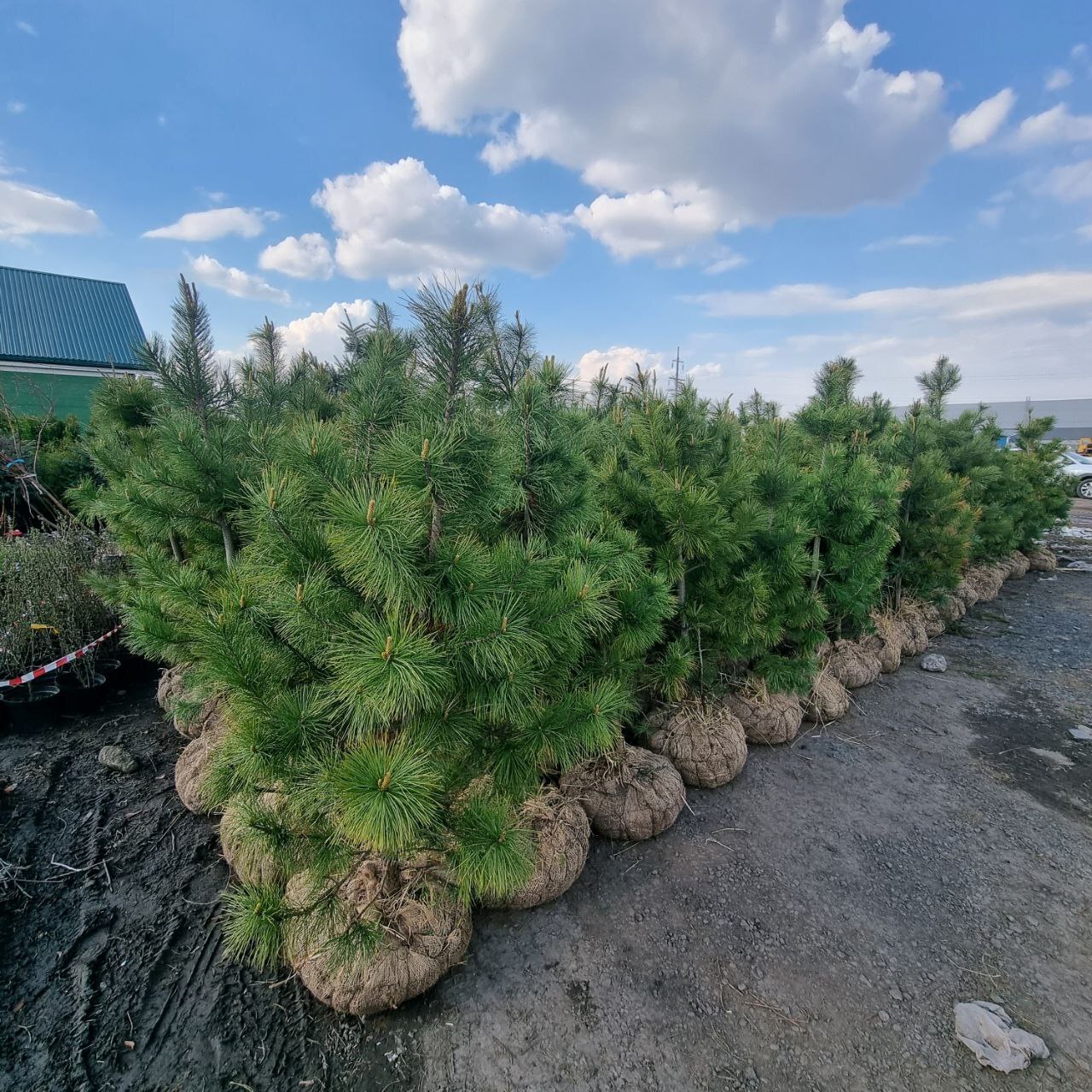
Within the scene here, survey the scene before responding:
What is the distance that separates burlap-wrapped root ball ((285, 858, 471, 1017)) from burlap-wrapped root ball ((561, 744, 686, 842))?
841 mm

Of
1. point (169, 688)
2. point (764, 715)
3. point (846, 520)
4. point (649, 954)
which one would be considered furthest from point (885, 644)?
Result: point (169, 688)

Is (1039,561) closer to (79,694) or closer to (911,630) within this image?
(911,630)

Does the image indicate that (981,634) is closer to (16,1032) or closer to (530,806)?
(530,806)

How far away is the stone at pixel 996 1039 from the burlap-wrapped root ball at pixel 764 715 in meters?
1.76

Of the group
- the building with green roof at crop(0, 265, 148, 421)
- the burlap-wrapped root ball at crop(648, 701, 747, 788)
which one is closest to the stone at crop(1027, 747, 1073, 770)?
the burlap-wrapped root ball at crop(648, 701, 747, 788)

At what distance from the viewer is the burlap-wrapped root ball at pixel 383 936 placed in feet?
5.81

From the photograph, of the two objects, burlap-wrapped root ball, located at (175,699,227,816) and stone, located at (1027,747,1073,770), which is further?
stone, located at (1027,747,1073,770)

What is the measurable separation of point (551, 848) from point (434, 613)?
138cm

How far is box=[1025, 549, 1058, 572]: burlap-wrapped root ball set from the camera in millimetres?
9375

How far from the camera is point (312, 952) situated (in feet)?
5.89

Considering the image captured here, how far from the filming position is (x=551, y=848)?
231cm

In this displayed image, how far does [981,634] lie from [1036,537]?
494 centimetres

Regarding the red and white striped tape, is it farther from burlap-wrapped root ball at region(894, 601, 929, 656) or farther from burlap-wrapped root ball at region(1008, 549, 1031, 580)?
burlap-wrapped root ball at region(1008, 549, 1031, 580)

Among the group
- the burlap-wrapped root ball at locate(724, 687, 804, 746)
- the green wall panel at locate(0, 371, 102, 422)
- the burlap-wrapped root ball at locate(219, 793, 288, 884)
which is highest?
the green wall panel at locate(0, 371, 102, 422)
